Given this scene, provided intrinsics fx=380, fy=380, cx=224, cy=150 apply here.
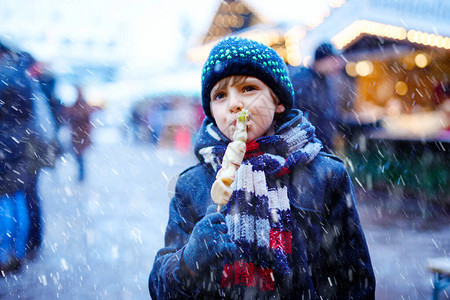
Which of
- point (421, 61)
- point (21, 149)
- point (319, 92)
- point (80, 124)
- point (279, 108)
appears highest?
point (279, 108)

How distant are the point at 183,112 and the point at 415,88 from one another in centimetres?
1177

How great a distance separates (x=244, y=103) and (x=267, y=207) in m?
0.41

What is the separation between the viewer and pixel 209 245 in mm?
1240

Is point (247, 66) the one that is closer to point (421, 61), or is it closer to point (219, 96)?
point (219, 96)

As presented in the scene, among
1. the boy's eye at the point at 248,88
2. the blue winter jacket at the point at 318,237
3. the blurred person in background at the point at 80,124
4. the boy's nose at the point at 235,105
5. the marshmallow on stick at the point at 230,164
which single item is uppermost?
the boy's eye at the point at 248,88

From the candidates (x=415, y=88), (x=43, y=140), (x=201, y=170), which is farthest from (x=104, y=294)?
(x=415, y=88)

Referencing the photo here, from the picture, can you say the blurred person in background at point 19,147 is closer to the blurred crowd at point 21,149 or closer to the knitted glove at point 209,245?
the blurred crowd at point 21,149

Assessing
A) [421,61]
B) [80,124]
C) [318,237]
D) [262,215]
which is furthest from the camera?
[421,61]

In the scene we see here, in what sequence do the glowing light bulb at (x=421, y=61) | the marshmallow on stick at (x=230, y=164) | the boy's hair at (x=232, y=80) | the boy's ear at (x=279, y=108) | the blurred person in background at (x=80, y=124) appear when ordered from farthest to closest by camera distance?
A: the glowing light bulb at (x=421, y=61)
the blurred person in background at (x=80, y=124)
the boy's ear at (x=279, y=108)
the boy's hair at (x=232, y=80)
the marshmallow on stick at (x=230, y=164)

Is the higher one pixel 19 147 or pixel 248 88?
pixel 248 88

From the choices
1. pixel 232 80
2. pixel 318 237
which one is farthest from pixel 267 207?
pixel 232 80

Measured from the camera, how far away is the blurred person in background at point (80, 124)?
8328 millimetres

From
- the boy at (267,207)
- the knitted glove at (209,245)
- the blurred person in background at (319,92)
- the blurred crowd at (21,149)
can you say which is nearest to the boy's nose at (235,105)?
the boy at (267,207)

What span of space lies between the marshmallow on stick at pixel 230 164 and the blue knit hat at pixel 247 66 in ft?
0.68
